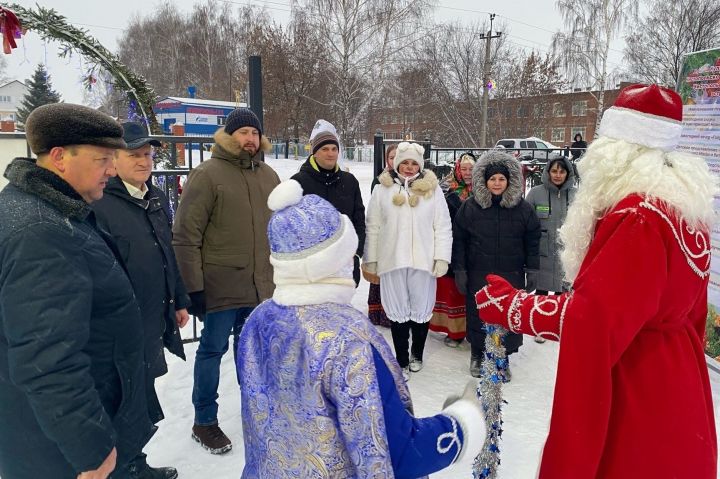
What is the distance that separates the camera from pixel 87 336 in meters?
1.50

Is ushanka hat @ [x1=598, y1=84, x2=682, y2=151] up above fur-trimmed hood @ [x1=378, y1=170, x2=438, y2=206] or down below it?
above

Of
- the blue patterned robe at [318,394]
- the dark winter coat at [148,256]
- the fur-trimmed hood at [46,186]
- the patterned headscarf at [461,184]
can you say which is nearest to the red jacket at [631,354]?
the blue patterned robe at [318,394]

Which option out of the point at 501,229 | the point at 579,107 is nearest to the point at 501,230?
the point at 501,229

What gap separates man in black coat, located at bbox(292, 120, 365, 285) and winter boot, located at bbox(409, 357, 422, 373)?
3.40 feet

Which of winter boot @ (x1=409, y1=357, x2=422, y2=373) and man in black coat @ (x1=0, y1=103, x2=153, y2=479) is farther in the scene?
winter boot @ (x1=409, y1=357, x2=422, y2=373)

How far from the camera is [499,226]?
396 centimetres

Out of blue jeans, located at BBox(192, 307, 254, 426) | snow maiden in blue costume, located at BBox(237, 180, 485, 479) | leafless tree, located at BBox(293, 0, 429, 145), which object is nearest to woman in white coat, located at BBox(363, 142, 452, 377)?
blue jeans, located at BBox(192, 307, 254, 426)

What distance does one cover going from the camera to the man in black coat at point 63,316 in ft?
4.56

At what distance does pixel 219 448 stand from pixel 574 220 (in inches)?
96.1

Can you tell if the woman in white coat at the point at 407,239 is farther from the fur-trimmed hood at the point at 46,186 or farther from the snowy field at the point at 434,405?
the fur-trimmed hood at the point at 46,186

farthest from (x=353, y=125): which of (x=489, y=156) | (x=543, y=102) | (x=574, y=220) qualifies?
(x=574, y=220)

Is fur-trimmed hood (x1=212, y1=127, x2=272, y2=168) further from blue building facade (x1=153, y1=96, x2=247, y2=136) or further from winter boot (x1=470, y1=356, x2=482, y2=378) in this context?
blue building facade (x1=153, y1=96, x2=247, y2=136)

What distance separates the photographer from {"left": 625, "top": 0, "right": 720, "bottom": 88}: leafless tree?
77.0 ft

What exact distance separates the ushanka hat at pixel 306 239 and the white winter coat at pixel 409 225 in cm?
262
